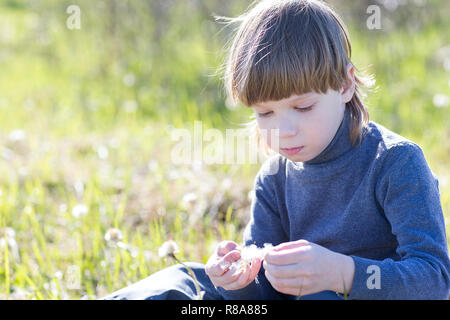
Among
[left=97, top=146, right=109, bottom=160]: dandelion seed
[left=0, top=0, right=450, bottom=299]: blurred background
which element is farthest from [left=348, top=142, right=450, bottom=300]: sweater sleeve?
[left=97, top=146, right=109, bottom=160]: dandelion seed

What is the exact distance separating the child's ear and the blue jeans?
0.47 m

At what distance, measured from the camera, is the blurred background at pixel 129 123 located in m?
2.13

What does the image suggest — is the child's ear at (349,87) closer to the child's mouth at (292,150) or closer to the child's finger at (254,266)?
the child's mouth at (292,150)

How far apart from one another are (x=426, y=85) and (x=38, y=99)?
8.22 feet

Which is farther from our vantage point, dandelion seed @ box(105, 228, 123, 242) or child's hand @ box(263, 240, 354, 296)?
dandelion seed @ box(105, 228, 123, 242)

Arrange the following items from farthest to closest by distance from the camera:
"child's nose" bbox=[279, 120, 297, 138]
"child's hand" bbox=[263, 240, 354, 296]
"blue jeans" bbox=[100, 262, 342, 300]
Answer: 1. "blue jeans" bbox=[100, 262, 342, 300]
2. "child's nose" bbox=[279, 120, 297, 138]
3. "child's hand" bbox=[263, 240, 354, 296]

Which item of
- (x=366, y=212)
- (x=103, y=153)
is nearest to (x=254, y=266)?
(x=366, y=212)

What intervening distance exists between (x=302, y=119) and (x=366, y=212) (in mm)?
273

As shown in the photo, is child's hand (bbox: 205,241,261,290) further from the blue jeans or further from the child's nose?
the child's nose

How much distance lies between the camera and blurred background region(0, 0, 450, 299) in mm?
2131

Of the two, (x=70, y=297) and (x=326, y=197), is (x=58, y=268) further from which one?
(x=326, y=197)

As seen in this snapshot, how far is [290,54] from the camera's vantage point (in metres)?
→ 1.38

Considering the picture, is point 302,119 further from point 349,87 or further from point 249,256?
point 249,256
